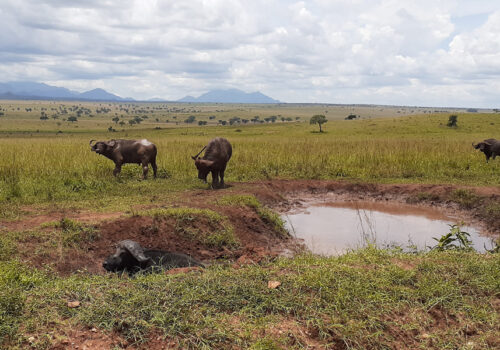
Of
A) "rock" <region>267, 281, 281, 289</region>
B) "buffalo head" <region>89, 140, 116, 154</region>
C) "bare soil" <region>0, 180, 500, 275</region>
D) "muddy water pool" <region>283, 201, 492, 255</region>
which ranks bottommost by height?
"muddy water pool" <region>283, 201, 492, 255</region>

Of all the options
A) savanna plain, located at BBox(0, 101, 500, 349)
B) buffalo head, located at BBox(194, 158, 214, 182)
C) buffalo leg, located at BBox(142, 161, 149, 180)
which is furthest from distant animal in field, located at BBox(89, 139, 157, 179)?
buffalo head, located at BBox(194, 158, 214, 182)

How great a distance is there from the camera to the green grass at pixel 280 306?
3500 millimetres

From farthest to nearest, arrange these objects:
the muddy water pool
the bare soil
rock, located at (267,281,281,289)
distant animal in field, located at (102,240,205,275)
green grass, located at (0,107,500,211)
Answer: green grass, located at (0,107,500,211) → the muddy water pool → the bare soil → distant animal in field, located at (102,240,205,275) → rock, located at (267,281,281,289)

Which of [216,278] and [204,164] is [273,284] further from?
[204,164]

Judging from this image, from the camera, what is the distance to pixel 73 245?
6863mm

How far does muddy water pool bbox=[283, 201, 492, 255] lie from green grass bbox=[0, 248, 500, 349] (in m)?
3.08

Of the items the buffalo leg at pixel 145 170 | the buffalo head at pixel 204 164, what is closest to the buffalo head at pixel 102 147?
the buffalo leg at pixel 145 170

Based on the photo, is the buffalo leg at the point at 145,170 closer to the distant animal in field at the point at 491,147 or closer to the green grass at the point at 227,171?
the green grass at the point at 227,171

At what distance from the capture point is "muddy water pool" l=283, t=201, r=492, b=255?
8422 mm

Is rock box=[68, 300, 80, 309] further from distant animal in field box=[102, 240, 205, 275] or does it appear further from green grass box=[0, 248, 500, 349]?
distant animal in field box=[102, 240, 205, 275]

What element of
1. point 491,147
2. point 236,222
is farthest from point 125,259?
point 491,147

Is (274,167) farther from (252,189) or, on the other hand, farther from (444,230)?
(444,230)

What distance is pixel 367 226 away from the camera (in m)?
9.70

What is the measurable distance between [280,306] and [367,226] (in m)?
6.37
